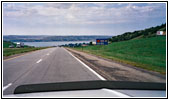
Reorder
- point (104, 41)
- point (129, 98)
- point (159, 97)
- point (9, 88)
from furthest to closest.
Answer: point (104, 41) < point (9, 88) < point (159, 97) < point (129, 98)

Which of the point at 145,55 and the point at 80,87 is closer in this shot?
the point at 80,87

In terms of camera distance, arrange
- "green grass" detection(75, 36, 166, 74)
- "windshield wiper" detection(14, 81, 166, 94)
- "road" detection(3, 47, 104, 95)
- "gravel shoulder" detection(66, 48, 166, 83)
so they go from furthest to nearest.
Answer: "green grass" detection(75, 36, 166, 74) → "gravel shoulder" detection(66, 48, 166, 83) → "road" detection(3, 47, 104, 95) → "windshield wiper" detection(14, 81, 166, 94)

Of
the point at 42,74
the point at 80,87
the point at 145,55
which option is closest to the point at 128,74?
the point at 42,74

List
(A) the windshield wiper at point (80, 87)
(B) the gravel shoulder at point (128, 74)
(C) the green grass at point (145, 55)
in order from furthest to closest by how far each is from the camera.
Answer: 1. (C) the green grass at point (145, 55)
2. (B) the gravel shoulder at point (128, 74)
3. (A) the windshield wiper at point (80, 87)

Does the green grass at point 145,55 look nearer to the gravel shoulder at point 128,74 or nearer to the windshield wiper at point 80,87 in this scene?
the gravel shoulder at point 128,74

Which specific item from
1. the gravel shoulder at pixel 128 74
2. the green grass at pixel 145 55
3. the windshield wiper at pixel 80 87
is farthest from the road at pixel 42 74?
the green grass at pixel 145 55

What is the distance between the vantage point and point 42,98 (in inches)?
181

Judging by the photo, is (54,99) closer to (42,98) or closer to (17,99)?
(42,98)

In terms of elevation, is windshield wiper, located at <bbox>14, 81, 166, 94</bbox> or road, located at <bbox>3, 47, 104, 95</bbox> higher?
windshield wiper, located at <bbox>14, 81, 166, 94</bbox>

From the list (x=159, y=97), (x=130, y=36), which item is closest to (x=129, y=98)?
(x=159, y=97)

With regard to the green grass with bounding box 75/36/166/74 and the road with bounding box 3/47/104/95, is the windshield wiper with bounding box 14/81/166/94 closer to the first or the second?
the road with bounding box 3/47/104/95

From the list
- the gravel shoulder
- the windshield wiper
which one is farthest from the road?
the windshield wiper

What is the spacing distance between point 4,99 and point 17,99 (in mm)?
501

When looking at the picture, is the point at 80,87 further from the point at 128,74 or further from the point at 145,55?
the point at 145,55
